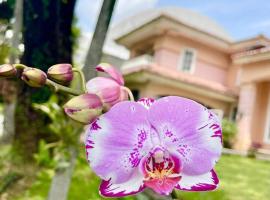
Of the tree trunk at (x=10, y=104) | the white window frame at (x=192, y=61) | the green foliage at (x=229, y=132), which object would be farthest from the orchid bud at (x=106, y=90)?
the white window frame at (x=192, y=61)

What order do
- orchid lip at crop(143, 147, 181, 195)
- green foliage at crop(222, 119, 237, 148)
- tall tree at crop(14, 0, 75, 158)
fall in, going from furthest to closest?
1. green foliage at crop(222, 119, 237, 148)
2. tall tree at crop(14, 0, 75, 158)
3. orchid lip at crop(143, 147, 181, 195)

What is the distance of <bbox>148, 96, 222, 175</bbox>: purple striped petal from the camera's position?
1.21ft

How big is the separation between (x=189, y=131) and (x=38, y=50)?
400cm

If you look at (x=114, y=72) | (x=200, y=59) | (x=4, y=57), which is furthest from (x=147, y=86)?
(x=114, y=72)

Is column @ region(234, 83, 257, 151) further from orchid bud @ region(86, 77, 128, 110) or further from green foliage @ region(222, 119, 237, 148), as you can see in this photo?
orchid bud @ region(86, 77, 128, 110)

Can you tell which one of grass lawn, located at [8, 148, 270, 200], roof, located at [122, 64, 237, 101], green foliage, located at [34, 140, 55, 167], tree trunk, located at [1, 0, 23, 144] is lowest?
grass lawn, located at [8, 148, 270, 200]

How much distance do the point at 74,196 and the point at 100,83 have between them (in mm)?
2991

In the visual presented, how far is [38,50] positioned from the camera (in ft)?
13.9

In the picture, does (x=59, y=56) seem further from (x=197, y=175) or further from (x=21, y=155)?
(x=197, y=175)

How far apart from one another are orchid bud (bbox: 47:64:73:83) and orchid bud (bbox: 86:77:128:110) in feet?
0.07

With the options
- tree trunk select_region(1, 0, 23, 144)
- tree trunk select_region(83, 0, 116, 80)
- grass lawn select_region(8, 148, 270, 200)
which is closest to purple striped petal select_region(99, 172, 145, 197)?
tree trunk select_region(83, 0, 116, 80)

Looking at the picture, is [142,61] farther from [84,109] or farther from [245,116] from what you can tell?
[84,109]

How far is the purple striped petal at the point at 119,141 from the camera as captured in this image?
0.36 m

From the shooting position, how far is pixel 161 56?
11.4 metres
